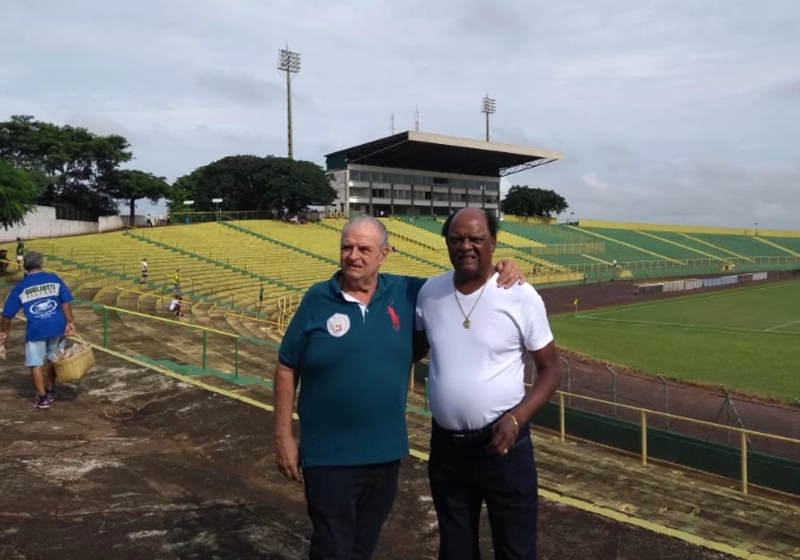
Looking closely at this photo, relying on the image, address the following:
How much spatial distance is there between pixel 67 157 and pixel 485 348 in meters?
53.5

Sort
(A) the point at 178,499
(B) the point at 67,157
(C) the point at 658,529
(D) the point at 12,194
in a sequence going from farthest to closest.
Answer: (B) the point at 67,157, (D) the point at 12,194, (A) the point at 178,499, (C) the point at 658,529

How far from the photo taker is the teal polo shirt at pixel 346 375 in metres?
2.84

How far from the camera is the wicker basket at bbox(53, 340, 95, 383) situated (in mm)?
7245

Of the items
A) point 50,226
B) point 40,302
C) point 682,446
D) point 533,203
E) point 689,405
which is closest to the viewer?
point 40,302

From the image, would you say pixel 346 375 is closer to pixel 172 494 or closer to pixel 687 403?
pixel 172 494

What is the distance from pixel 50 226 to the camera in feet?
137

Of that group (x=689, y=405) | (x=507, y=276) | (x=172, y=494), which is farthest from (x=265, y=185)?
(x=507, y=276)

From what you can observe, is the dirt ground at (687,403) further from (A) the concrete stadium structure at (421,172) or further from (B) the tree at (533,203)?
(B) the tree at (533,203)

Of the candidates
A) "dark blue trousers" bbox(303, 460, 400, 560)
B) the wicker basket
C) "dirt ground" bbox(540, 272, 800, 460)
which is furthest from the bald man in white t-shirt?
"dirt ground" bbox(540, 272, 800, 460)

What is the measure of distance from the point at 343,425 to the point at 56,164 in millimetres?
55154

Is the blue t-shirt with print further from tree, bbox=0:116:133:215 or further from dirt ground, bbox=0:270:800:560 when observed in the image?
tree, bbox=0:116:133:215

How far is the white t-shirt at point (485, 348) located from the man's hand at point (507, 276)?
0.08ft

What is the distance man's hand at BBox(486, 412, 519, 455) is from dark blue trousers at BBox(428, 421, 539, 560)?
0.06 m

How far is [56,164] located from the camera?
50.7 meters
